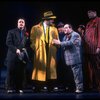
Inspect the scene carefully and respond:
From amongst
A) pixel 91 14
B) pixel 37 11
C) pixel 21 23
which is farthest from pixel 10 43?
pixel 91 14

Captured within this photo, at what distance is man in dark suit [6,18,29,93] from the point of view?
6.54 metres

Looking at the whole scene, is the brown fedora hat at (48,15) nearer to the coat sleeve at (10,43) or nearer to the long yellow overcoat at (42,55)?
the long yellow overcoat at (42,55)

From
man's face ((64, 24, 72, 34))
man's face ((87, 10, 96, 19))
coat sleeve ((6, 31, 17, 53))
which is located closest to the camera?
coat sleeve ((6, 31, 17, 53))

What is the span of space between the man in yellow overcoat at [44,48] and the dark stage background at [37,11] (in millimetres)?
310

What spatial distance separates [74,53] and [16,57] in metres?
1.05

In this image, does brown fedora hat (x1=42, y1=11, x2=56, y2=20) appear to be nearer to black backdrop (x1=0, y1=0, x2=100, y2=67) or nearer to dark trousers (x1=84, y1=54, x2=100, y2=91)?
black backdrop (x1=0, y1=0, x2=100, y2=67)

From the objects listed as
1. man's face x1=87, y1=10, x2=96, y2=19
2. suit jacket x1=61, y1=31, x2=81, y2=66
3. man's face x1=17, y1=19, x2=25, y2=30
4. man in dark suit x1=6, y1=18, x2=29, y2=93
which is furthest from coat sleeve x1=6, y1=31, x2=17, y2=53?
man's face x1=87, y1=10, x2=96, y2=19

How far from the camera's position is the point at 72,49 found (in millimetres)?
6613

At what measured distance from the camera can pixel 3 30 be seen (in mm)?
7359

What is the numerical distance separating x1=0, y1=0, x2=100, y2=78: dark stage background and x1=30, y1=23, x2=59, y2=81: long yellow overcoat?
0.33 metres

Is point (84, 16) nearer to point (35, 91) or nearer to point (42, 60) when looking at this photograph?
point (42, 60)

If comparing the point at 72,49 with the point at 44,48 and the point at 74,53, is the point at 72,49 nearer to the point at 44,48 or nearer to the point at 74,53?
the point at 74,53

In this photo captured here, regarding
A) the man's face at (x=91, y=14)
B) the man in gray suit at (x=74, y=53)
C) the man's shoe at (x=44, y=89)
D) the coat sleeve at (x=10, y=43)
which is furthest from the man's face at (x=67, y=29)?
the man's shoe at (x=44, y=89)

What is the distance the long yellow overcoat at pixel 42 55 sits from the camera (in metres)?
6.71
